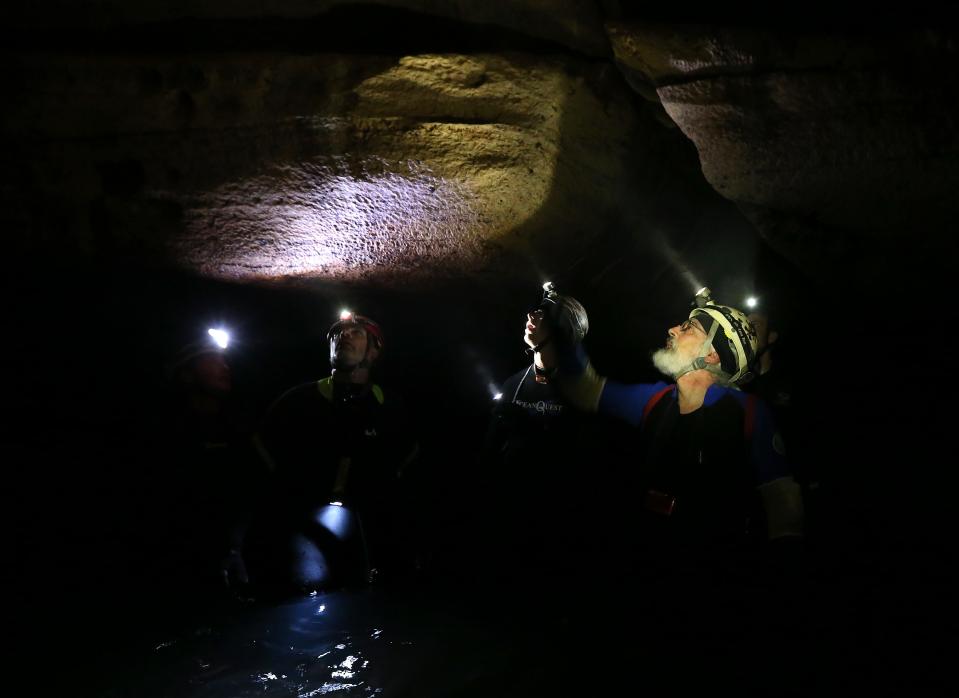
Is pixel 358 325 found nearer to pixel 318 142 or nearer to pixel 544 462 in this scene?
pixel 318 142

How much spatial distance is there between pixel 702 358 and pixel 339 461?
2.78 metres

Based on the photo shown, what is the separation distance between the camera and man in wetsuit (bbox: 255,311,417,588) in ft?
13.0

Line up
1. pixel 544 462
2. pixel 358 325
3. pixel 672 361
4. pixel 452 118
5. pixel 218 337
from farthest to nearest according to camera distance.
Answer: pixel 218 337 < pixel 358 325 < pixel 544 462 < pixel 672 361 < pixel 452 118

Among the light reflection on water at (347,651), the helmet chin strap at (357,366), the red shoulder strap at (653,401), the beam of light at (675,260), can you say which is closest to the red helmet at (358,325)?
the helmet chin strap at (357,366)

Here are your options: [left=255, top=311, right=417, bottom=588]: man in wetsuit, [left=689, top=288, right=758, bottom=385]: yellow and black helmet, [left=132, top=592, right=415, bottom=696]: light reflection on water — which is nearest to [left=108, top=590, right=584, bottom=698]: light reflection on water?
[left=132, top=592, right=415, bottom=696]: light reflection on water

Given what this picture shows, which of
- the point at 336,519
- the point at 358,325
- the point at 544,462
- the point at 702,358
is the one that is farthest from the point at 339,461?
the point at 702,358

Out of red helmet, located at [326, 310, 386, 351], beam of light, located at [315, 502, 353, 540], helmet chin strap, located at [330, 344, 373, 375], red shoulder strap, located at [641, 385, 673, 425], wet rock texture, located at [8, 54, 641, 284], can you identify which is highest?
wet rock texture, located at [8, 54, 641, 284]

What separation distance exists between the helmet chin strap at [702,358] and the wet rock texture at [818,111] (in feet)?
3.21

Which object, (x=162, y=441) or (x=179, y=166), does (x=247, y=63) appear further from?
(x=162, y=441)

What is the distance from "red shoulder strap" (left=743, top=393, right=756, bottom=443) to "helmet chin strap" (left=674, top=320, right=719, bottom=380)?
364mm

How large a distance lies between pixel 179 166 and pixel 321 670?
325cm

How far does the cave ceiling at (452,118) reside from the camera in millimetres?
2994

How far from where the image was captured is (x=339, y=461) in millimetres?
4129

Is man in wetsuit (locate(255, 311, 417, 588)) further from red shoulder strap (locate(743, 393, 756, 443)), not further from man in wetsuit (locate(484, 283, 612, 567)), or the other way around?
red shoulder strap (locate(743, 393, 756, 443))
